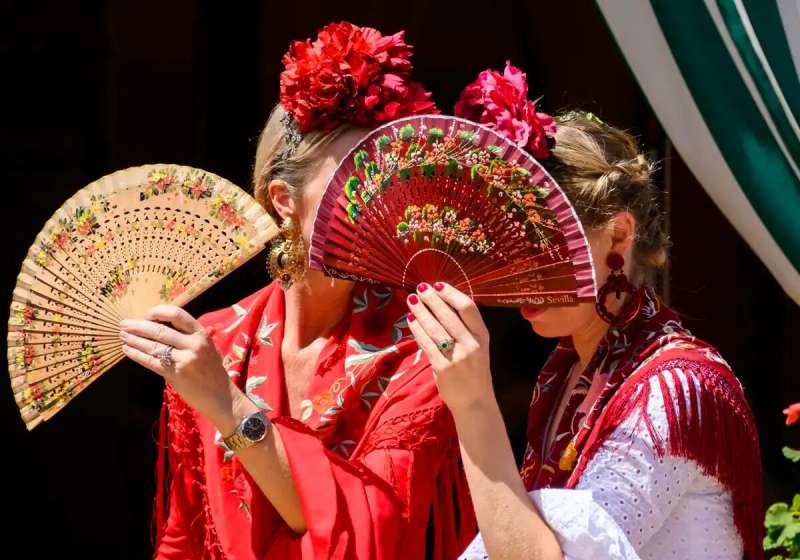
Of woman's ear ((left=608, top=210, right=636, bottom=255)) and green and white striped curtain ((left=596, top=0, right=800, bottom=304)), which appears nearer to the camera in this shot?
woman's ear ((left=608, top=210, right=636, bottom=255))

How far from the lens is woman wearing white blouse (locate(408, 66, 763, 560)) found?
2.31 metres

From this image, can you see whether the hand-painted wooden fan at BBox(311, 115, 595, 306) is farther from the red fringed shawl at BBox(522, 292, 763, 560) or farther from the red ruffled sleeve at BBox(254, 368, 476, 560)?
the red ruffled sleeve at BBox(254, 368, 476, 560)

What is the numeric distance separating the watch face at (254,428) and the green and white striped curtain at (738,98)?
1553 mm

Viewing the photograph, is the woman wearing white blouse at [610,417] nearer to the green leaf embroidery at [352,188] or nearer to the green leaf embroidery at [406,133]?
the green leaf embroidery at [406,133]

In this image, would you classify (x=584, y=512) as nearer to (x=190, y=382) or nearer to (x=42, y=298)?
(x=190, y=382)

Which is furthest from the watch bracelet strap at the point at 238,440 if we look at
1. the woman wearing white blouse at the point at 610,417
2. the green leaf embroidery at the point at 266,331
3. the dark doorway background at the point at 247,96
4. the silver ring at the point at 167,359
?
the dark doorway background at the point at 247,96

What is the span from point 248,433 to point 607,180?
929 mm

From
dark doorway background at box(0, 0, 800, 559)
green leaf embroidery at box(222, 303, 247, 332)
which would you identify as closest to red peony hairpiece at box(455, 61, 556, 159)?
green leaf embroidery at box(222, 303, 247, 332)

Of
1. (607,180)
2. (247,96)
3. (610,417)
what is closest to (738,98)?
(607,180)

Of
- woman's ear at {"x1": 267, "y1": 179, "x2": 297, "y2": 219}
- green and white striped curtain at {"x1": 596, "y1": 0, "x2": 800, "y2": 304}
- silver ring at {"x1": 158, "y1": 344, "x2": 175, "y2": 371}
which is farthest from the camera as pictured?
green and white striped curtain at {"x1": 596, "y1": 0, "x2": 800, "y2": 304}

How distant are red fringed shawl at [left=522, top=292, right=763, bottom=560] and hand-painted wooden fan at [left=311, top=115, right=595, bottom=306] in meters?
0.20

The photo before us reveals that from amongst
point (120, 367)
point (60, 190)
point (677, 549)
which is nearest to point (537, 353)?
point (120, 367)

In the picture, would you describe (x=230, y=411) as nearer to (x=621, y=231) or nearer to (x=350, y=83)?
(x=350, y=83)

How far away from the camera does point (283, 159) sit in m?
3.08
